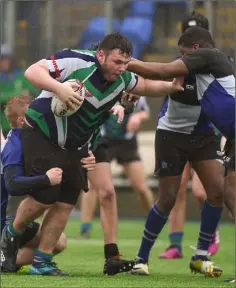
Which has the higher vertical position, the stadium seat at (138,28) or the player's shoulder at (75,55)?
the player's shoulder at (75,55)

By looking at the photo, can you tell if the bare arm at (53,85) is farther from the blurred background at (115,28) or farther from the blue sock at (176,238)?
the blurred background at (115,28)

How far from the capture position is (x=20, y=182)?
7.39 m

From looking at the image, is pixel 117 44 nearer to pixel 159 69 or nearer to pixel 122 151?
pixel 159 69

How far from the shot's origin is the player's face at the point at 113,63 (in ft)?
23.8

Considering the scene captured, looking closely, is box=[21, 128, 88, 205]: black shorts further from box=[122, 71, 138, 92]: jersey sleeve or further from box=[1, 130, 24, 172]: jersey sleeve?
box=[122, 71, 138, 92]: jersey sleeve

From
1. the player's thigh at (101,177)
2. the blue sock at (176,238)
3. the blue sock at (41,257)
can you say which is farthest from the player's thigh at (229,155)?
the blue sock at (176,238)

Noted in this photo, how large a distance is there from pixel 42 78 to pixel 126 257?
12.0 ft

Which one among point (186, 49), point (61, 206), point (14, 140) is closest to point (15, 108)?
point (14, 140)

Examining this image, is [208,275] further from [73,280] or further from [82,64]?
[82,64]

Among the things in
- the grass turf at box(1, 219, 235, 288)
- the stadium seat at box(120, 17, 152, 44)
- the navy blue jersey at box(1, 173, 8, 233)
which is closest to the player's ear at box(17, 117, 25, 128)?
the navy blue jersey at box(1, 173, 8, 233)

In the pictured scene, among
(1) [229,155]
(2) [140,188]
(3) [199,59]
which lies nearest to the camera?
(3) [199,59]

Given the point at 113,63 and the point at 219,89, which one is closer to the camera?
the point at 113,63

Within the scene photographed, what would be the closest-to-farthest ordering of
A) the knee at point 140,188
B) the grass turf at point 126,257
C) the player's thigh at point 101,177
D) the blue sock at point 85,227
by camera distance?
the grass turf at point 126,257 → the player's thigh at point 101,177 → the blue sock at point 85,227 → the knee at point 140,188

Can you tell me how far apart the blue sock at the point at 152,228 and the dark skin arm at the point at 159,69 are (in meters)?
1.47
